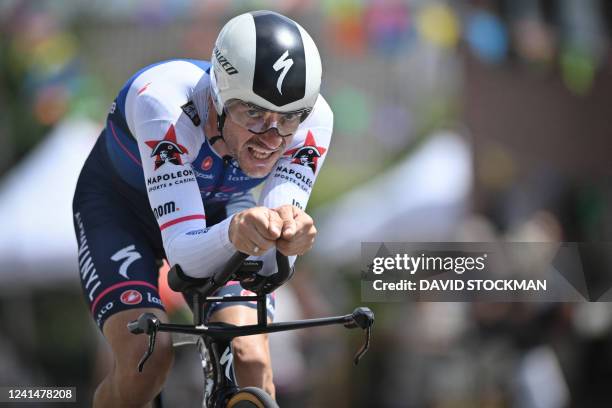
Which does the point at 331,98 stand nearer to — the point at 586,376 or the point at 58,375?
the point at 58,375

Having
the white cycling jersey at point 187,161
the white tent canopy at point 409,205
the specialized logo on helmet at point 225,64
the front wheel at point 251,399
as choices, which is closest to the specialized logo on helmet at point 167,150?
the white cycling jersey at point 187,161

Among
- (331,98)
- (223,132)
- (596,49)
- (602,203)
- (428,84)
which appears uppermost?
(428,84)

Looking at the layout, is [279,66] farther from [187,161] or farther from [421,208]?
[421,208]

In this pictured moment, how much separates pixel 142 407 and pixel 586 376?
631 centimetres

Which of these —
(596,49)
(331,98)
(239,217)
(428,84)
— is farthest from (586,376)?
(428,84)

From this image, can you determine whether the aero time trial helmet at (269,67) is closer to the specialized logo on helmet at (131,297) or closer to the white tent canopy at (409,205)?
the specialized logo on helmet at (131,297)

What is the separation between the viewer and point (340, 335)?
1271cm

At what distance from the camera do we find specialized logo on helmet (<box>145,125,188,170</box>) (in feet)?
16.5

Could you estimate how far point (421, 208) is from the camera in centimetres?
1455

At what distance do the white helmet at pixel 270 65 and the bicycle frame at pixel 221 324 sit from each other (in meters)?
0.76

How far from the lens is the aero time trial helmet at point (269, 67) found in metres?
4.91

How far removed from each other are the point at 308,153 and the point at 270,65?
0.76 meters

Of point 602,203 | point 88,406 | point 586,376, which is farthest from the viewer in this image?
point 602,203

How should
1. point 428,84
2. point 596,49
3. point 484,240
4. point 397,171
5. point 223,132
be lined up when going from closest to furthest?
point 223,132
point 484,240
point 596,49
point 397,171
point 428,84
